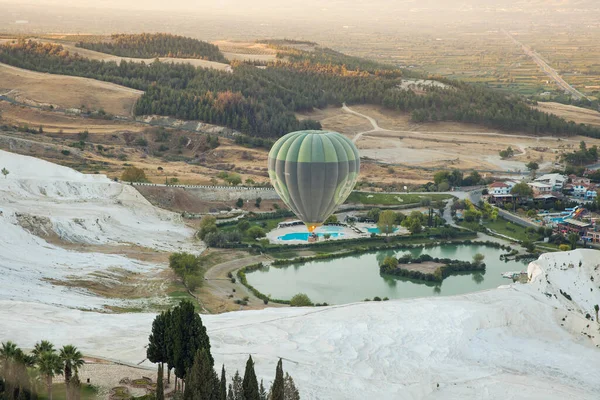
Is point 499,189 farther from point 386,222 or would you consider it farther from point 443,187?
point 386,222

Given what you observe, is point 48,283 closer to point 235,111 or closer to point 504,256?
point 504,256

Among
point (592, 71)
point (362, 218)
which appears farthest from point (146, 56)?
point (592, 71)

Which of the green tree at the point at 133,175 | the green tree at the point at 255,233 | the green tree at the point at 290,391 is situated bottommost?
the green tree at the point at 255,233

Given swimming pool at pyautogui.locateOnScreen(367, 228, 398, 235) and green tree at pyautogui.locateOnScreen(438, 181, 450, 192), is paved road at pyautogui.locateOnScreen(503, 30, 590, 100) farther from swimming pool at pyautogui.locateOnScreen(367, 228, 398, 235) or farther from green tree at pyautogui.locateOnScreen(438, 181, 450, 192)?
swimming pool at pyautogui.locateOnScreen(367, 228, 398, 235)

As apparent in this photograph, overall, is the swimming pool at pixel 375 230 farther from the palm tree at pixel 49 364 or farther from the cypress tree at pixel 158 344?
the palm tree at pixel 49 364

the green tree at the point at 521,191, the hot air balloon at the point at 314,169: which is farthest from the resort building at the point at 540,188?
the hot air balloon at the point at 314,169

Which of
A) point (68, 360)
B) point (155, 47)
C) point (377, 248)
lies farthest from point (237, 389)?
point (155, 47)
